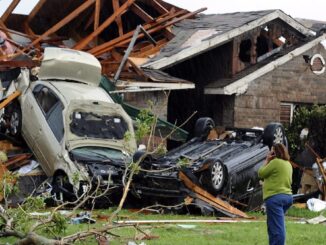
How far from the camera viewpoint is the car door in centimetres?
1470

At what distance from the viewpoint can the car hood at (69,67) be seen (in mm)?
16156

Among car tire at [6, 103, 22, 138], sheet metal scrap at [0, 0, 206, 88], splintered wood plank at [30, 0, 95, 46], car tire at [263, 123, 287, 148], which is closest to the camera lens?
car tire at [263, 123, 287, 148]

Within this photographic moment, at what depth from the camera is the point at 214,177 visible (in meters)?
13.3

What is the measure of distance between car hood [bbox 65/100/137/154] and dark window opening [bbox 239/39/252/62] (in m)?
8.31

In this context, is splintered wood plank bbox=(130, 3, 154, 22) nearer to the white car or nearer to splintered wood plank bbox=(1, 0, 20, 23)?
splintered wood plank bbox=(1, 0, 20, 23)

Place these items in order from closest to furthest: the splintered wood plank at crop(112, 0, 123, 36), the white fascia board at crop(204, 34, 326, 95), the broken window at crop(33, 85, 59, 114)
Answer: the broken window at crop(33, 85, 59, 114) → the white fascia board at crop(204, 34, 326, 95) → the splintered wood plank at crop(112, 0, 123, 36)

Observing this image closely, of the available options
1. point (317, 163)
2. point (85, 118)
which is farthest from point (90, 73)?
point (317, 163)

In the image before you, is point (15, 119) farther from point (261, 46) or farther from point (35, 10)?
point (261, 46)

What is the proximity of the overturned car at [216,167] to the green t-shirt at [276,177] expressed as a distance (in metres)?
2.91

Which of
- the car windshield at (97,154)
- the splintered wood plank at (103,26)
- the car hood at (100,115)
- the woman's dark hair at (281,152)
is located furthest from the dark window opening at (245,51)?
the woman's dark hair at (281,152)

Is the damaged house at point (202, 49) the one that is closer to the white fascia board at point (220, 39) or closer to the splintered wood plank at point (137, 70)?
the white fascia board at point (220, 39)

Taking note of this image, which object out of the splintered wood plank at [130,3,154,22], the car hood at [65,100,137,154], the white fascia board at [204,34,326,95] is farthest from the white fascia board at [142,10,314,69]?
the car hood at [65,100,137,154]

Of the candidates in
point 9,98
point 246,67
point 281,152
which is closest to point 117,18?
point 246,67

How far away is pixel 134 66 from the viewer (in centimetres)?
1911
